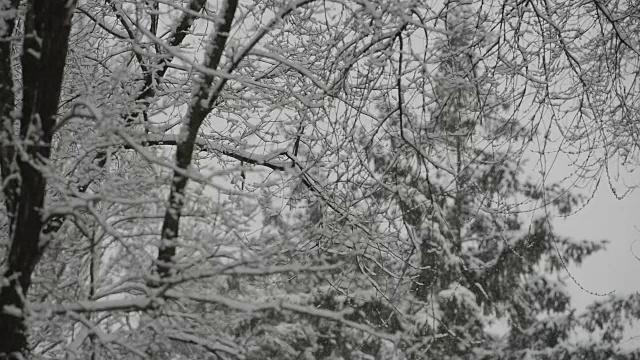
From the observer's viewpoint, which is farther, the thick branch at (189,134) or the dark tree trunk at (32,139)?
the thick branch at (189,134)

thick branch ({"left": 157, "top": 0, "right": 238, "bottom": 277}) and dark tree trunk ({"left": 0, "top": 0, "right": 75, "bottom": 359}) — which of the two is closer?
dark tree trunk ({"left": 0, "top": 0, "right": 75, "bottom": 359})

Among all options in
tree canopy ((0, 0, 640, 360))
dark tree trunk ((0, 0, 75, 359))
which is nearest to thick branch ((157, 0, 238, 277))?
tree canopy ((0, 0, 640, 360))

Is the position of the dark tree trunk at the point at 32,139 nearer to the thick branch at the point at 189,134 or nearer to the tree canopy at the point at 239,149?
the tree canopy at the point at 239,149

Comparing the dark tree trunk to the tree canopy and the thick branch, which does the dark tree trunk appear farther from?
the thick branch

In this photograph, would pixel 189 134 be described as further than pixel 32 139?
Yes

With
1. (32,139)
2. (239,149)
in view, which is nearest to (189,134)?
(32,139)

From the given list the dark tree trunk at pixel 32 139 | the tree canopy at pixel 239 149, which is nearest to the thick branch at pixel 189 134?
the tree canopy at pixel 239 149

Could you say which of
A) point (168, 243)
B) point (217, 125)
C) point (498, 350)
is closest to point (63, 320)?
point (168, 243)

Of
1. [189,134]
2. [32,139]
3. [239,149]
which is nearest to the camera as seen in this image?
[32,139]

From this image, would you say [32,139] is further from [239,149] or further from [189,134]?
[239,149]

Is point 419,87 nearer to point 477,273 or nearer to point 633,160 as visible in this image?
point 633,160

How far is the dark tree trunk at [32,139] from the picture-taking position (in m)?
3.42

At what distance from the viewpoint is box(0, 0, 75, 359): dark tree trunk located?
342cm

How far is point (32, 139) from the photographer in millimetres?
3498
